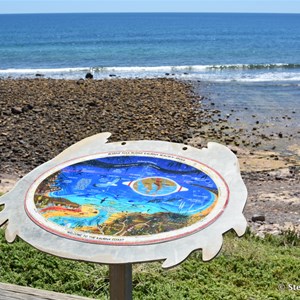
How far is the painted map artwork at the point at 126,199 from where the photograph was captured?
307cm

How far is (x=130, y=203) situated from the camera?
3.40 meters

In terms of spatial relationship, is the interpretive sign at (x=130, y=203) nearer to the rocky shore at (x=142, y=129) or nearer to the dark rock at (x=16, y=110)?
the rocky shore at (x=142, y=129)

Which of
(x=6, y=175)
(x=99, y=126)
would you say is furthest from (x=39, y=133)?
(x=6, y=175)

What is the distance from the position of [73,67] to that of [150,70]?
5.23 metres

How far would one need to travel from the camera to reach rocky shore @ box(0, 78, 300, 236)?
9.65 metres

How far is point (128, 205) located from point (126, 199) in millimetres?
81

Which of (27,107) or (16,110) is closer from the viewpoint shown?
(16,110)

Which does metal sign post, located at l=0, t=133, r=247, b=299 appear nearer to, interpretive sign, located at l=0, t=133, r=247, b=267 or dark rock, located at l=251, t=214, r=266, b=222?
interpretive sign, located at l=0, t=133, r=247, b=267

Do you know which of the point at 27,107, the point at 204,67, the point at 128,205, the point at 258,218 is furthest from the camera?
the point at 204,67

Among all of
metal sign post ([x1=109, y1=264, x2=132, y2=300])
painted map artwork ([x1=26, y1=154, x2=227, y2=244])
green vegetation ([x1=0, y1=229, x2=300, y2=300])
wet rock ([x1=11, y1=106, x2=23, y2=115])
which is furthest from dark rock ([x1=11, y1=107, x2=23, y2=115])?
metal sign post ([x1=109, y1=264, x2=132, y2=300])

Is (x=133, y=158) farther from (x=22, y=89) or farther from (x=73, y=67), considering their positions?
(x=73, y=67)

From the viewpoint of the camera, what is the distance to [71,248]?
2.93m

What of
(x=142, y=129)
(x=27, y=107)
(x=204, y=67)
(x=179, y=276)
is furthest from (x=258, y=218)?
(x=204, y=67)

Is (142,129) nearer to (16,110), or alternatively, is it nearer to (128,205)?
(16,110)
